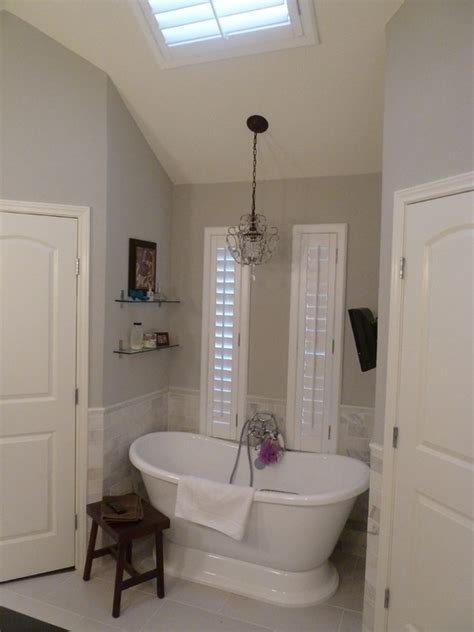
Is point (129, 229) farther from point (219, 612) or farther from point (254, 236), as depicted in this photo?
point (219, 612)

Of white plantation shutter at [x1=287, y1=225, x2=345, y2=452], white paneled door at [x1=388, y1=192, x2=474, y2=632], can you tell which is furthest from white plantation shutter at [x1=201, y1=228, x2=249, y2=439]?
white paneled door at [x1=388, y1=192, x2=474, y2=632]

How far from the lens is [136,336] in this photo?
3033mm

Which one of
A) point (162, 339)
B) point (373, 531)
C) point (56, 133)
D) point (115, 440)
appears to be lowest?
point (373, 531)

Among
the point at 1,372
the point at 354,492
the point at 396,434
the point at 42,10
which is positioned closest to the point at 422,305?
the point at 396,434

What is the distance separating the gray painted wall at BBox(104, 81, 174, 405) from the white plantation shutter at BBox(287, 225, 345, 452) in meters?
1.02

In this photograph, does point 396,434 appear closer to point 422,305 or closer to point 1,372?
point 422,305

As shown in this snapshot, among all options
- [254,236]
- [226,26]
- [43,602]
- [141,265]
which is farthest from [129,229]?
[43,602]

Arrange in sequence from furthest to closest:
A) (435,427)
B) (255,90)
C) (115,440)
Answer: (115,440) < (255,90) < (435,427)

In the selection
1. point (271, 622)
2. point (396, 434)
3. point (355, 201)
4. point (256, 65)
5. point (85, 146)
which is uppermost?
point (256, 65)

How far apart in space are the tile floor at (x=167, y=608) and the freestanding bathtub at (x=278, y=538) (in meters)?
0.08

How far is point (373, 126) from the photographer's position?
266 centimetres

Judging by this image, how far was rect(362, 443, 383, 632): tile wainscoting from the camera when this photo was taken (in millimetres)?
2047

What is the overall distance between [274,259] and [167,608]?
7.44 feet

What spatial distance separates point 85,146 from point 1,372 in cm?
142
